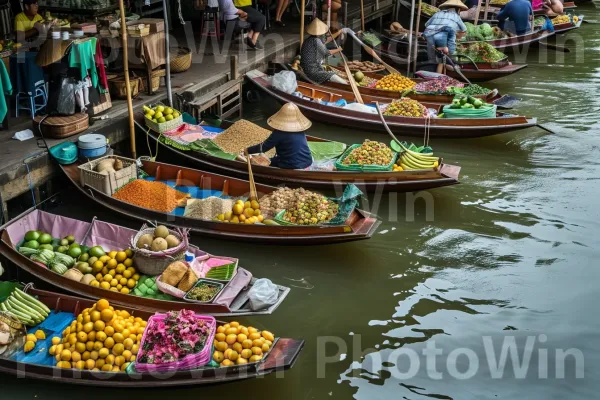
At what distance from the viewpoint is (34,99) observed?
27.9ft

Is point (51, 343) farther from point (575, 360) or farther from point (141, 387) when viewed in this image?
point (575, 360)

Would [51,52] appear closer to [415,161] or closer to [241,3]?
[415,161]

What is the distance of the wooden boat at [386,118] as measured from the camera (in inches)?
359

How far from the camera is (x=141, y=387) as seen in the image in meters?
4.70

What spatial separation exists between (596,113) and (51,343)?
932cm

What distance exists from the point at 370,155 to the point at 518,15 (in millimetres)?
7532

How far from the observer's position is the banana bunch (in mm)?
7754

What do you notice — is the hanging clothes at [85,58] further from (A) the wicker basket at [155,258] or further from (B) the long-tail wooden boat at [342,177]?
(A) the wicker basket at [155,258]

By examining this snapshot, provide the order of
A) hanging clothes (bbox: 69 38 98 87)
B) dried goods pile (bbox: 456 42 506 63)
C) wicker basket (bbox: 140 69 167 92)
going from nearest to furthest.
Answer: hanging clothes (bbox: 69 38 98 87) → wicker basket (bbox: 140 69 167 92) → dried goods pile (bbox: 456 42 506 63)

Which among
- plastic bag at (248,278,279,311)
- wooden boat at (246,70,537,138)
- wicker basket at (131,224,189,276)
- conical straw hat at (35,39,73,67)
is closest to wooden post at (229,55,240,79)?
wooden boat at (246,70,537,138)

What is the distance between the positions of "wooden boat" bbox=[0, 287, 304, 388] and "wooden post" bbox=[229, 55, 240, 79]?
20.8ft

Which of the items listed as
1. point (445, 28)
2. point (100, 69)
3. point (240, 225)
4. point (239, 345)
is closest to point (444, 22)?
point (445, 28)

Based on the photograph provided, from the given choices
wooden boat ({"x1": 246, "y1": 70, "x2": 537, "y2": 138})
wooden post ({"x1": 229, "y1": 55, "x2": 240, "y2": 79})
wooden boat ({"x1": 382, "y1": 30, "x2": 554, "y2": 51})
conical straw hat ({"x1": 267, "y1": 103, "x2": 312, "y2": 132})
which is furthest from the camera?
wooden boat ({"x1": 382, "y1": 30, "x2": 554, "y2": 51})

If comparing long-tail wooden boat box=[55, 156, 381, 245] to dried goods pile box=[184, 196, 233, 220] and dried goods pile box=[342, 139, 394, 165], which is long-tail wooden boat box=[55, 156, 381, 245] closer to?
dried goods pile box=[184, 196, 233, 220]
